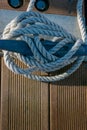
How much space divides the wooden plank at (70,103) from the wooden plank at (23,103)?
4 cm

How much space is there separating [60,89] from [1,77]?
283 mm

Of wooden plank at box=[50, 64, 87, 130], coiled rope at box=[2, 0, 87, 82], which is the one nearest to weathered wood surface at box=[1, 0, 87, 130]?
wooden plank at box=[50, 64, 87, 130]

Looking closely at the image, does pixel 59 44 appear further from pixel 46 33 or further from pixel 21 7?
pixel 21 7

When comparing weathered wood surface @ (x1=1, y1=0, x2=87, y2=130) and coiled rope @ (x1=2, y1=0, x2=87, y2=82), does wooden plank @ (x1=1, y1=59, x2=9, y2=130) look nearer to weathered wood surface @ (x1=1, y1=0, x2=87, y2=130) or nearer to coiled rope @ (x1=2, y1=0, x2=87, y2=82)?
weathered wood surface @ (x1=1, y1=0, x2=87, y2=130)

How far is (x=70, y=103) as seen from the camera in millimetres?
1536

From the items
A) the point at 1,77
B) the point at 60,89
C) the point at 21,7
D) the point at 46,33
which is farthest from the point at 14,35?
the point at 21,7

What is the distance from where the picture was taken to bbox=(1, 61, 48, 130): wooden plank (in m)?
1.47

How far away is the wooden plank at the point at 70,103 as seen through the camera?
4.94 ft

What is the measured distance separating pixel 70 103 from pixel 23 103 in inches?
8.9

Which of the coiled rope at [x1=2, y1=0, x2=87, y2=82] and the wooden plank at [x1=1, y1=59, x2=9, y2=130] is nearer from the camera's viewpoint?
the coiled rope at [x1=2, y1=0, x2=87, y2=82]

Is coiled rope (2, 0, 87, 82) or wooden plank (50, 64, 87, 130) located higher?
coiled rope (2, 0, 87, 82)

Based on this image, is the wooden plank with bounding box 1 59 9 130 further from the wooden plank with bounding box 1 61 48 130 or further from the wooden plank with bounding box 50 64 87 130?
the wooden plank with bounding box 50 64 87 130

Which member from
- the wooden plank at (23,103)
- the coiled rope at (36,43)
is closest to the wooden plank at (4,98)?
the wooden plank at (23,103)

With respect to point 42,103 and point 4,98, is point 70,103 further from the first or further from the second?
point 4,98
